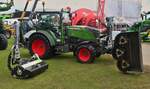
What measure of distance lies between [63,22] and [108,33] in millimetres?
1698

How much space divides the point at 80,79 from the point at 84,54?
2761 millimetres

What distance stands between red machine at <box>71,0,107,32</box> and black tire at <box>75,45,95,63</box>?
0.81 metres

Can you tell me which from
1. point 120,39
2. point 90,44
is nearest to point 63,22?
point 90,44

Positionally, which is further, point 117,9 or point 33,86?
point 117,9

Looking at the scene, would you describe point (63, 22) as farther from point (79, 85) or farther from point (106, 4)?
point (79, 85)

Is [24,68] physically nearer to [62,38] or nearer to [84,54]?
[84,54]

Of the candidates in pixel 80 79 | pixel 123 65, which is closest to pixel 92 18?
pixel 123 65

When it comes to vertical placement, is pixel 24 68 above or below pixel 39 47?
below

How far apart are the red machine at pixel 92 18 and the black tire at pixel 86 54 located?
0.81 meters

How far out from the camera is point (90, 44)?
1243 centimetres

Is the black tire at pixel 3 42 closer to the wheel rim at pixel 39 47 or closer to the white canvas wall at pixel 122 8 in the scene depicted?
the wheel rim at pixel 39 47

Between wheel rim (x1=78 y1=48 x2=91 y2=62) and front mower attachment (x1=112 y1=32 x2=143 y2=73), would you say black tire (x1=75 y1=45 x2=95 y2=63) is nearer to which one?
wheel rim (x1=78 y1=48 x2=91 y2=62)

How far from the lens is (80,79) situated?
962 cm

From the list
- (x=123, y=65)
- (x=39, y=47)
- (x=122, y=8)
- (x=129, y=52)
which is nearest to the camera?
(x=129, y=52)
